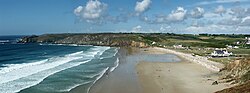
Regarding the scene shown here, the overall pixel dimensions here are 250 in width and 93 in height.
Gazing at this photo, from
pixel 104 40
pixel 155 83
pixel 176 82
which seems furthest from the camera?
pixel 104 40

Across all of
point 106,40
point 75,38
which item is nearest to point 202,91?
point 106,40

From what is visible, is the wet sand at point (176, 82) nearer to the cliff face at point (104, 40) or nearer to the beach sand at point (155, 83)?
the beach sand at point (155, 83)

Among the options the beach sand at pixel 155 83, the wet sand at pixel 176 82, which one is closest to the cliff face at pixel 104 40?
the wet sand at pixel 176 82

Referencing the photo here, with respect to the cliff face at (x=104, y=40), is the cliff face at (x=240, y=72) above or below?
above

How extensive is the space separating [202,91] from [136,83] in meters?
9.64

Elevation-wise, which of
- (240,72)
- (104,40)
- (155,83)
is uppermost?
(240,72)

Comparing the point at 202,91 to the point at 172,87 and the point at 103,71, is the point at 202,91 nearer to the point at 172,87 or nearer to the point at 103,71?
the point at 172,87

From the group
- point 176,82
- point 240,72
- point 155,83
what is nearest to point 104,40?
point 176,82

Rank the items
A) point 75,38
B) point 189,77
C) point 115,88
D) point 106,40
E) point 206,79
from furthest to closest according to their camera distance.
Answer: point 75,38, point 106,40, point 189,77, point 206,79, point 115,88

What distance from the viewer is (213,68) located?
56219 mm

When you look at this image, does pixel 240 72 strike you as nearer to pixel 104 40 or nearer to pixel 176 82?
pixel 176 82

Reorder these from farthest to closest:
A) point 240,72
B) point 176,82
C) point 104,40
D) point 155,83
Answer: point 104,40, point 176,82, point 155,83, point 240,72

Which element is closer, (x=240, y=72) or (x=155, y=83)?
(x=240, y=72)

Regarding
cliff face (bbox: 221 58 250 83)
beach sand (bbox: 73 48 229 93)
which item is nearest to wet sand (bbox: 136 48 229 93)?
beach sand (bbox: 73 48 229 93)
